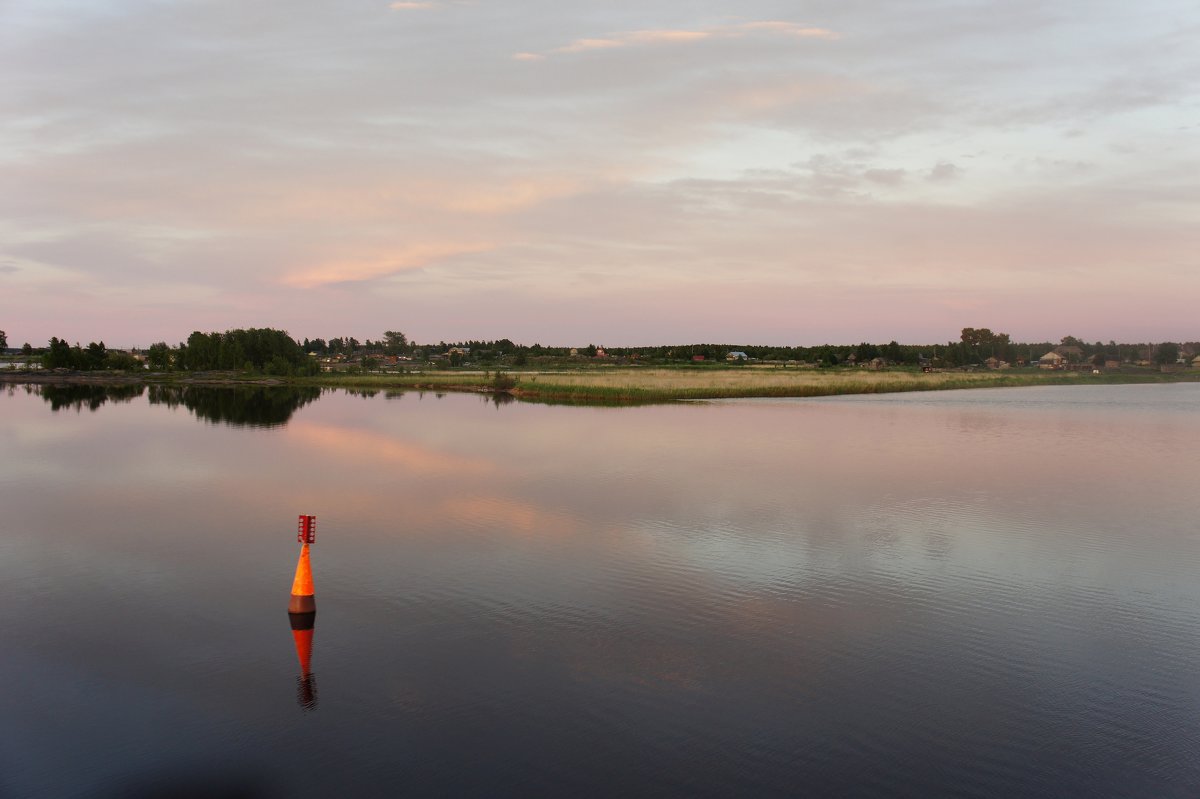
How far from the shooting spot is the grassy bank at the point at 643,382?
246 feet

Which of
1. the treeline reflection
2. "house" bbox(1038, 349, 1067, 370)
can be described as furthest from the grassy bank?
"house" bbox(1038, 349, 1067, 370)

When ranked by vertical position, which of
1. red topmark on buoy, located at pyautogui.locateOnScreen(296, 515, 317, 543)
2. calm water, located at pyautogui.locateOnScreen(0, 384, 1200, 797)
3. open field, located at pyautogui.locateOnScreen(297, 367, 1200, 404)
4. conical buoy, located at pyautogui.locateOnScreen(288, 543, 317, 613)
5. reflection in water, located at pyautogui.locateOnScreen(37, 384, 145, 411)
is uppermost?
open field, located at pyautogui.locateOnScreen(297, 367, 1200, 404)

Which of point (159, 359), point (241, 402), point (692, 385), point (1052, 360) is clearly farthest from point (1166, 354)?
point (159, 359)

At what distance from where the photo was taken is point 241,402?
7281cm

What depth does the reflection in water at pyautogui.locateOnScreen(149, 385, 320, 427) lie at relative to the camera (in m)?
55.1

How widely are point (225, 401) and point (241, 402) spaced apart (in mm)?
2119

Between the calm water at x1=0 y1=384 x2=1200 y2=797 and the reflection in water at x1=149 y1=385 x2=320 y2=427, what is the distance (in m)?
25.8

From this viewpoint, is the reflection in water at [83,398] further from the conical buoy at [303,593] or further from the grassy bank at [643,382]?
the conical buoy at [303,593]

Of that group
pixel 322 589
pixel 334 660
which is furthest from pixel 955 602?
pixel 322 589

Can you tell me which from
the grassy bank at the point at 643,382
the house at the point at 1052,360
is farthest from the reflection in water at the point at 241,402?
the house at the point at 1052,360

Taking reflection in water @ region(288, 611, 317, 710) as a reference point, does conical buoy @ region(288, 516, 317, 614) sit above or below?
above

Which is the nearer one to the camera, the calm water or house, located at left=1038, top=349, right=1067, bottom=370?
the calm water

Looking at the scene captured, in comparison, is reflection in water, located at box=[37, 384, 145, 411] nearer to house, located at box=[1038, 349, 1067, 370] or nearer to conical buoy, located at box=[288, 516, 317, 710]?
conical buoy, located at box=[288, 516, 317, 710]

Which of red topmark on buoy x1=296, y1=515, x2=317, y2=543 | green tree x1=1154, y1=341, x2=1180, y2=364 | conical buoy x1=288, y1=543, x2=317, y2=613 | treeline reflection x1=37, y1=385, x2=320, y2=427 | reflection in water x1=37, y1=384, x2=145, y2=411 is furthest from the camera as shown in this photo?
green tree x1=1154, y1=341, x2=1180, y2=364
